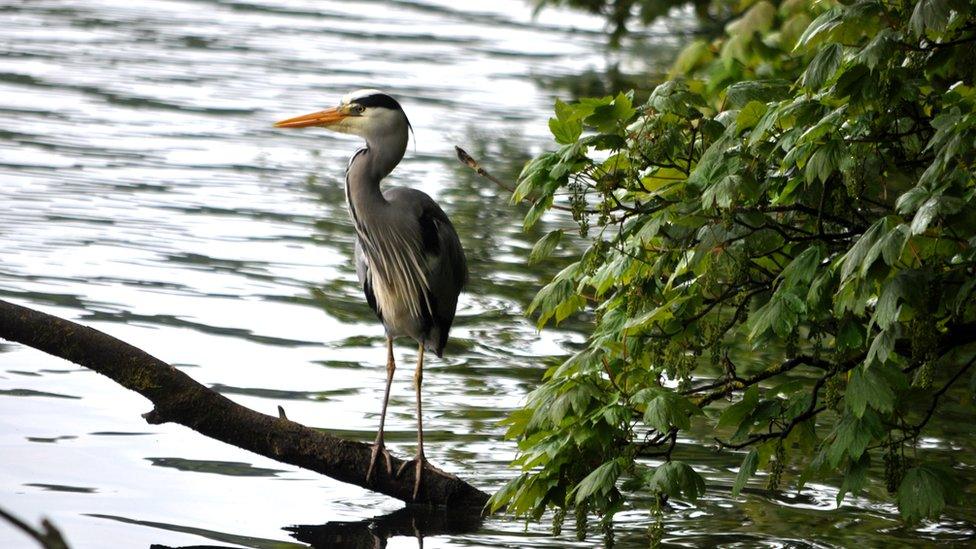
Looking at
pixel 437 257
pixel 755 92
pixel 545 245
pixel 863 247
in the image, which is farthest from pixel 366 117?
pixel 863 247

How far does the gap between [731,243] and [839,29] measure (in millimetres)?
773

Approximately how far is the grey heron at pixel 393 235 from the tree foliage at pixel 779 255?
1.43 metres

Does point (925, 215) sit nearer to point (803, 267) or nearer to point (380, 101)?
point (803, 267)

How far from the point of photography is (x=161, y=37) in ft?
69.4

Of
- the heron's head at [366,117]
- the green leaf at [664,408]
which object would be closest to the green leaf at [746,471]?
the green leaf at [664,408]

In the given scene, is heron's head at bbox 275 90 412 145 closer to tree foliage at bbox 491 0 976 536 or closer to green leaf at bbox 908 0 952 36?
tree foliage at bbox 491 0 976 536

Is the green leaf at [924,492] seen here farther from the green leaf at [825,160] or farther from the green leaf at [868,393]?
the green leaf at [825,160]

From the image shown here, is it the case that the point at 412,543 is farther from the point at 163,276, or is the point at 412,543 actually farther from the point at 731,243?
the point at 163,276

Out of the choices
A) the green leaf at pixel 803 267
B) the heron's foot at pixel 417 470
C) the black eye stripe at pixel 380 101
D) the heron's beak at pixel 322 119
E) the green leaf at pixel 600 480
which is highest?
the black eye stripe at pixel 380 101

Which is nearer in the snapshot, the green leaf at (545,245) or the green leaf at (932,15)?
the green leaf at (932,15)

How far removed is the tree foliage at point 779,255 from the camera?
4555 mm

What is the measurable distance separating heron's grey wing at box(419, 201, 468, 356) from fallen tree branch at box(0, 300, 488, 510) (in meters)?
0.96

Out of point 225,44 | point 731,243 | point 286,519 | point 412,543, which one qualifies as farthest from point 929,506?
point 225,44

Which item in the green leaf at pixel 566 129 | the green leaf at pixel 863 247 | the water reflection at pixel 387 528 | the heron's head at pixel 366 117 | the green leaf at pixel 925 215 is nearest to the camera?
the green leaf at pixel 925 215
